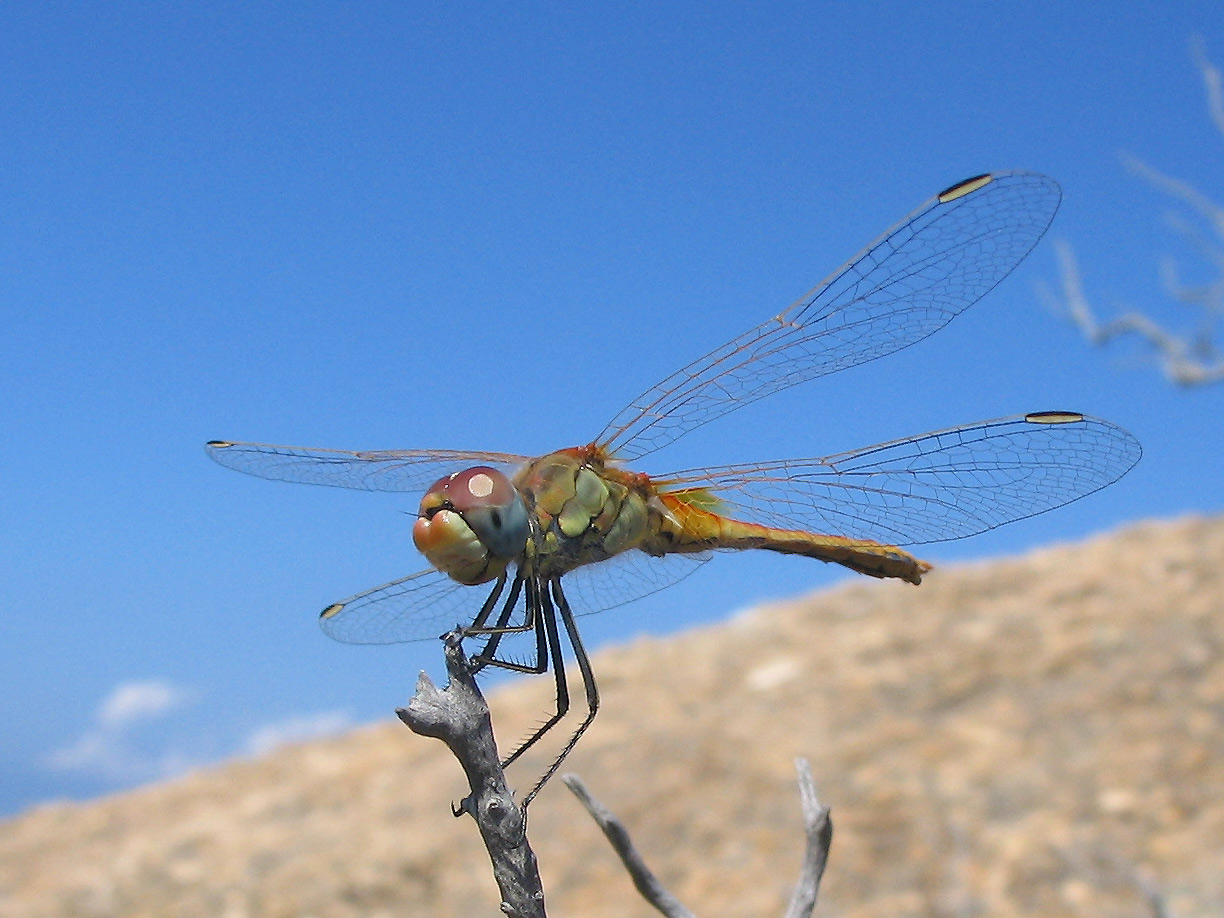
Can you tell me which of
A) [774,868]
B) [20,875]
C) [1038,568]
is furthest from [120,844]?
[1038,568]

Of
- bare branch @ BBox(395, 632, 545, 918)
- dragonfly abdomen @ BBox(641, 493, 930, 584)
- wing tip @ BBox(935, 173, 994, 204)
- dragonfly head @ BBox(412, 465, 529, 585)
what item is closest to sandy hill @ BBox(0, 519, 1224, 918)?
dragonfly abdomen @ BBox(641, 493, 930, 584)

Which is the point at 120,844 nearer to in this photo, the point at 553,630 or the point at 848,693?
the point at 848,693

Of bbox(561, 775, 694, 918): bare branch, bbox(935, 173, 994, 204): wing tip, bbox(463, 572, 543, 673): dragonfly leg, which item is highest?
bbox(935, 173, 994, 204): wing tip

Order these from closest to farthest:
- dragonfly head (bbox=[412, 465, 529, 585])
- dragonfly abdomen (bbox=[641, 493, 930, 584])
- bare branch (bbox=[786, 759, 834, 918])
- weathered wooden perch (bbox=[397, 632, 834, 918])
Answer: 1. weathered wooden perch (bbox=[397, 632, 834, 918])
2. bare branch (bbox=[786, 759, 834, 918])
3. dragonfly head (bbox=[412, 465, 529, 585])
4. dragonfly abdomen (bbox=[641, 493, 930, 584])

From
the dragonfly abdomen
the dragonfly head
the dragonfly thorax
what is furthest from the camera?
the dragonfly abdomen

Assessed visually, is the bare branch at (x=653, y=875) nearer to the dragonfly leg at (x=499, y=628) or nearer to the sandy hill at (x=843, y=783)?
the dragonfly leg at (x=499, y=628)

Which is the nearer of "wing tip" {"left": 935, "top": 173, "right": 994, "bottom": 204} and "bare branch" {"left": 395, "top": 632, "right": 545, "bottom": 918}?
"bare branch" {"left": 395, "top": 632, "right": 545, "bottom": 918}

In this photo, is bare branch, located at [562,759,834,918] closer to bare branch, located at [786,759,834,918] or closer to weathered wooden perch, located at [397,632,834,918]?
bare branch, located at [786,759,834,918]
